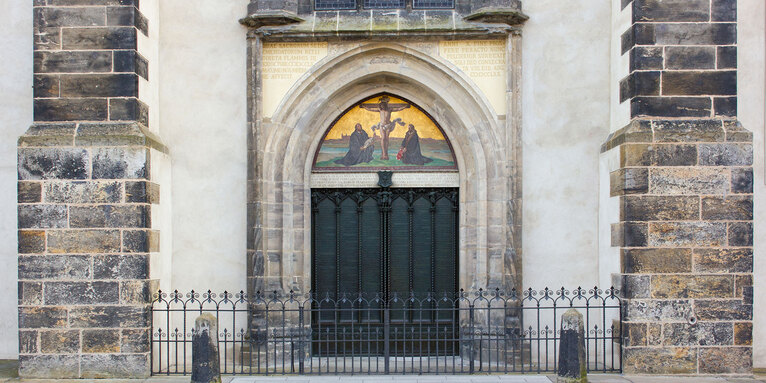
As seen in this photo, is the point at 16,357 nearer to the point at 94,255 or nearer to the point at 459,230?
the point at 94,255

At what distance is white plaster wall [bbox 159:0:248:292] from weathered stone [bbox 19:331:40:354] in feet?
6.04

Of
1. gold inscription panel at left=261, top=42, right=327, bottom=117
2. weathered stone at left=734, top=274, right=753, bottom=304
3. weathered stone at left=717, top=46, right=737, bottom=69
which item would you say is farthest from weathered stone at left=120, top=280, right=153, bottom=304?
weathered stone at left=717, top=46, right=737, bottom=69

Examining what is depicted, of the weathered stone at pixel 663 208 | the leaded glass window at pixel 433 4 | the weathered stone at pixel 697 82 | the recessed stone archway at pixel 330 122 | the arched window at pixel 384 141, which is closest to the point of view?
the weathered stone at pixel 663 208

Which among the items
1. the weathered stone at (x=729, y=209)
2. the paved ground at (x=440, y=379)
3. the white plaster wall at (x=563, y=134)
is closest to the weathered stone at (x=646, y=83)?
the white plaster wall at (x=563, y=134)

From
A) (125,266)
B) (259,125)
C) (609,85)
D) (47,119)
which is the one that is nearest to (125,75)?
(47,119)

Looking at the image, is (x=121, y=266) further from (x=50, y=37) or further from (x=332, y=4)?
(x=332, y=4)

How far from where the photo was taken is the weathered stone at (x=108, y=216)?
799cm

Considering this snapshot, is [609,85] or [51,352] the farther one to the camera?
[609,85]

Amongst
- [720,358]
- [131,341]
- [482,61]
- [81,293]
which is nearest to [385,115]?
[482,61]

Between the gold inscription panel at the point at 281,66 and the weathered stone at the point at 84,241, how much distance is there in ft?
8.05

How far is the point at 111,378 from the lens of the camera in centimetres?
794

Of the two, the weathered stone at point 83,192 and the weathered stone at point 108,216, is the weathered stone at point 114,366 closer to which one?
the weathered stone at point 108,216

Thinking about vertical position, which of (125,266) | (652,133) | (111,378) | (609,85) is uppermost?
(609,85)

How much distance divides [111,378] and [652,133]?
6805 mm
